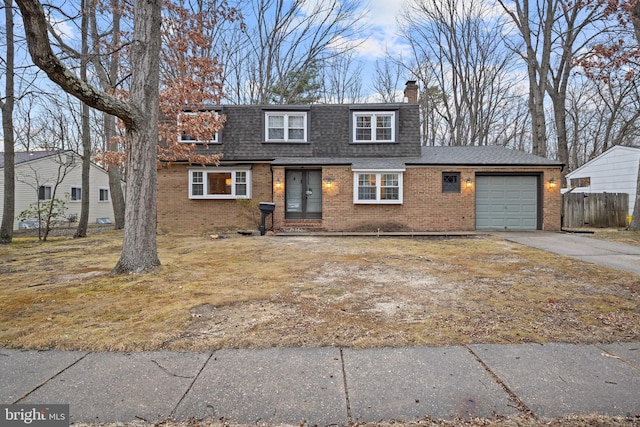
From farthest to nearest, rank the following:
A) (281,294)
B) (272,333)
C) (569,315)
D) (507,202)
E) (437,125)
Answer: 1. (437,125)
2. (507,202)
3. (281,294)
4. (569,315)
5. (272,333)

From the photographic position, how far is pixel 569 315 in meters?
3.63

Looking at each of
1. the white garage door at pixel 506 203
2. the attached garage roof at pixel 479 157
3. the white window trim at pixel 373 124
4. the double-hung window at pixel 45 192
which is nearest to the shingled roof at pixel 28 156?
the double-hung window at pixel 45 192

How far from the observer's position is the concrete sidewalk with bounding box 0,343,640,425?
203 centimetres

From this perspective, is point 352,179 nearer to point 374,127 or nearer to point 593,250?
point 374,127

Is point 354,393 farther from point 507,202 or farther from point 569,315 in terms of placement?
point 507,202

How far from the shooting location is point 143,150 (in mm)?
6055

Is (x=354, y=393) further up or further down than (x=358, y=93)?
further down

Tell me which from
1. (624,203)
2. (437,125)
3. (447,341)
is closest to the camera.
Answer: (447,341)

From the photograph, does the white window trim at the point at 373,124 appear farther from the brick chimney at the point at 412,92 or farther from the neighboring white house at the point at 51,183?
the neighboring white house at the point at 51,183

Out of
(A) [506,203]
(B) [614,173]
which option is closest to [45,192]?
(A) [506,203]

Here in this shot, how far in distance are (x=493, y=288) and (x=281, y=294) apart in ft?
10.2

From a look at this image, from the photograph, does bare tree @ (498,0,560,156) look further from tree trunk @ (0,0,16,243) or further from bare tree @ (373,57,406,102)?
tree trunk @ (0,0,16,243)

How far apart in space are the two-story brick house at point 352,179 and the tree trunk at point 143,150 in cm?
710

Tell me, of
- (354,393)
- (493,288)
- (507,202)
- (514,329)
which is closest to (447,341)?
(514,329)
